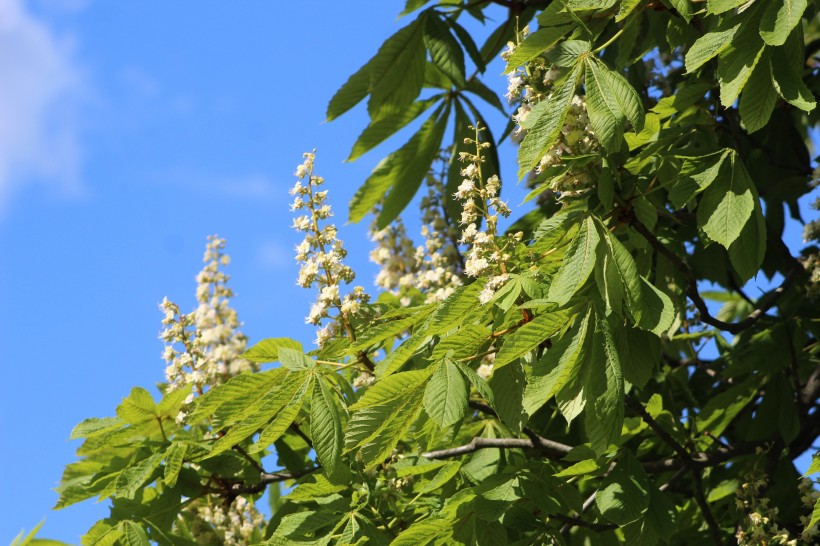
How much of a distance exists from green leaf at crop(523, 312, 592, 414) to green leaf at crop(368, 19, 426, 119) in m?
1.52

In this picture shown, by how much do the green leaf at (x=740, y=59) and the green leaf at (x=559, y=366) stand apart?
661 mm

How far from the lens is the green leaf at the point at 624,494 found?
252 centimetres

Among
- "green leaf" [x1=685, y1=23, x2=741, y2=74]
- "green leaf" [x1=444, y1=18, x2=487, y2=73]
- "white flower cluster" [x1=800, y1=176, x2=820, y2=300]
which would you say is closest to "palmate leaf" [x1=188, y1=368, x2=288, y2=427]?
"green leaf" [x1=685, y1=23, x2=741, y2=74]

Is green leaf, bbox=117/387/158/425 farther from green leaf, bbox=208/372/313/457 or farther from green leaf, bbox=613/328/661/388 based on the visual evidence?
green leaf, bbox=613/328/661/388

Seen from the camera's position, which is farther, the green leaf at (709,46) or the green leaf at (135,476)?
the green leaf at (135,476)

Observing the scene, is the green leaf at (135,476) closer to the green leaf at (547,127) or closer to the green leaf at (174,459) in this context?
the green leaf at (174,459)

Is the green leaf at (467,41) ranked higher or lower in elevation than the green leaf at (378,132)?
→ higher

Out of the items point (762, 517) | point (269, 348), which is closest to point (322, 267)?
point (269, 348)

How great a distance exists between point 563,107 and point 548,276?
39 cm

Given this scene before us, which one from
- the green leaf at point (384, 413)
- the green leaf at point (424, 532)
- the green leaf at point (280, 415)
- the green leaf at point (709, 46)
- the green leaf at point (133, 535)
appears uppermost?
the green leaf at point (709, 46)

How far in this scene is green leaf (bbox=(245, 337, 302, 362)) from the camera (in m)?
2.56

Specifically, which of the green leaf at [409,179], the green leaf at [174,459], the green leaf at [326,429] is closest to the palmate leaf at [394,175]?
the green leaf at [409,179]

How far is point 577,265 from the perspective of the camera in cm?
216

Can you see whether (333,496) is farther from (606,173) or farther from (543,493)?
(606,173)
